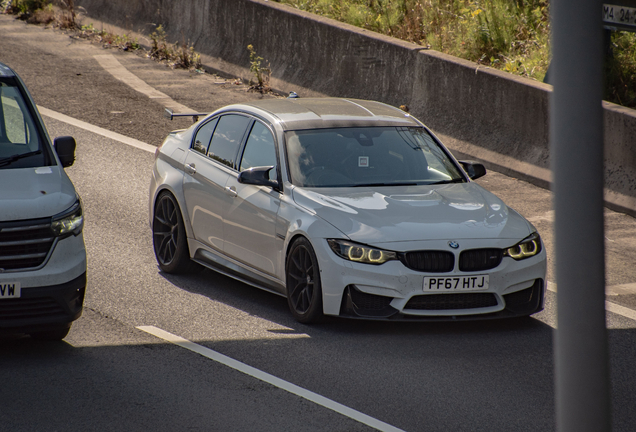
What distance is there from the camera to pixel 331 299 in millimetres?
7387

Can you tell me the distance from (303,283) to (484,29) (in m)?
9.43

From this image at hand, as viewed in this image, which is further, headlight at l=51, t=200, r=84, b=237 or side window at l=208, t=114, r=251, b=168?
side window at l=208, t=114, r=251, b=168

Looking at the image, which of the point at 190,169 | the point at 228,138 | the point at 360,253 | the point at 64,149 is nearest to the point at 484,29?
the point at 228,138

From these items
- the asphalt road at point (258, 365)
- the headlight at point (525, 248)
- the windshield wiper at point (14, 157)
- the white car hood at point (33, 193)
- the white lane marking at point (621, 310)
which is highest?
the windshield wiper at point (14, 157)

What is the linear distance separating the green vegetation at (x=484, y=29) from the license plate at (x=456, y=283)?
274 inches

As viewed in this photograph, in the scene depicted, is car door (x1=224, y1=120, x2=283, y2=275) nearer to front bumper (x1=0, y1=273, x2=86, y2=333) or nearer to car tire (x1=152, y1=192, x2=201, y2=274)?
car tire (x1=152, y1=192, x2=201, y2=274)

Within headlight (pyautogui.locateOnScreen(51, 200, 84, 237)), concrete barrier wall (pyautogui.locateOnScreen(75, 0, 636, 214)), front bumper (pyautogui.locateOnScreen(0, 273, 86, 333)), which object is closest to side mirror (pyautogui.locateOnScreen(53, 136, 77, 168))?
headlight (pyautogui.locateOnScreen(51, 200, 84, 237))

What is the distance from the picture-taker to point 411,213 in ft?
24.9

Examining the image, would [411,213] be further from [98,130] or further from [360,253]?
[98,130]

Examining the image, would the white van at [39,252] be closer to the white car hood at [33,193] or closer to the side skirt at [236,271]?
the white car hood at [33,193]

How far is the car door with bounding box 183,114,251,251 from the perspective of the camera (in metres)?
8.73

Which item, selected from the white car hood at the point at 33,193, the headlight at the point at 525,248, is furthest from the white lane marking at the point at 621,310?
the white car hood at the point at 33,193

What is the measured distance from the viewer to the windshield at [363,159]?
824 cm

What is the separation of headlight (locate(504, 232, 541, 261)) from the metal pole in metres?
4.73
